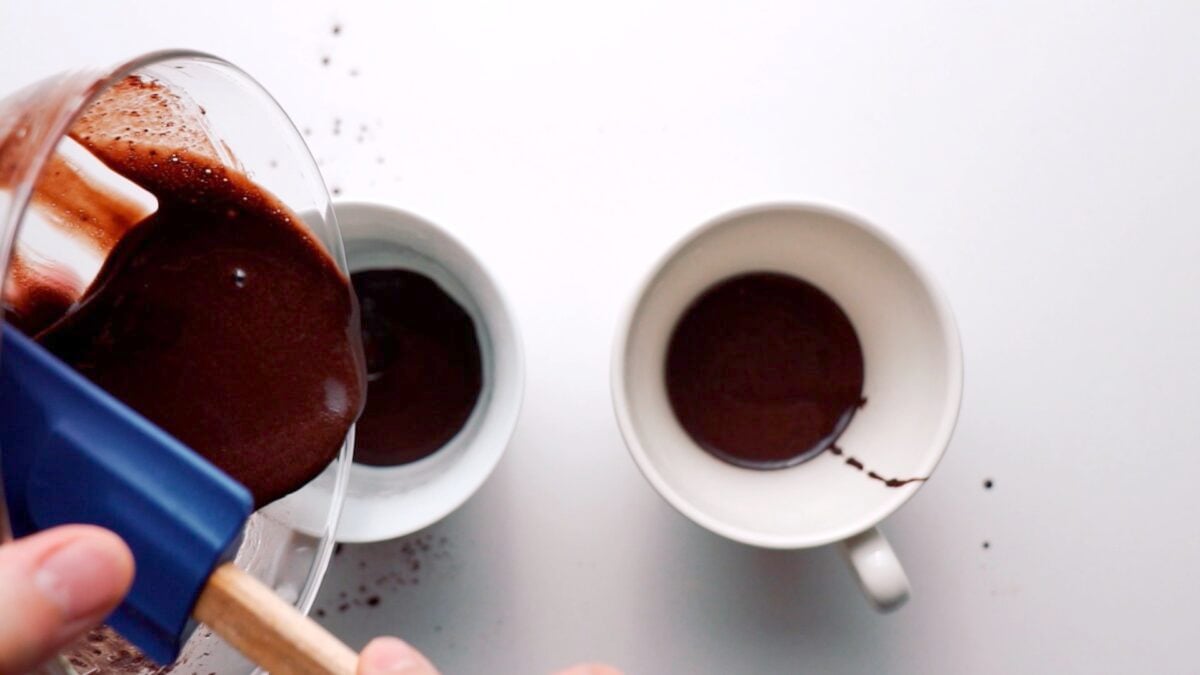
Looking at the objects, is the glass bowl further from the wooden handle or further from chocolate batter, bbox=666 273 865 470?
chocolate batter, bbox=666 273 865 470

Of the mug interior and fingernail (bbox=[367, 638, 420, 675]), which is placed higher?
the mug interior

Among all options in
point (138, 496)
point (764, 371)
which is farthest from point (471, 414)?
point (138, 496)

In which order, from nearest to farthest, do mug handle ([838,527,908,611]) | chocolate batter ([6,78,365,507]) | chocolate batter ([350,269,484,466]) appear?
chocolate batter ([6,78,365,507]) → mug handle ([838,527,908,611]) → chocolate batter ([350,269,484,466])

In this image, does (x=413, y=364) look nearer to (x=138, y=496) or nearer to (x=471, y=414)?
(x=471, y=414)

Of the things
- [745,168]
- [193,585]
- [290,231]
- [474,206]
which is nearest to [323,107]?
[474,206]

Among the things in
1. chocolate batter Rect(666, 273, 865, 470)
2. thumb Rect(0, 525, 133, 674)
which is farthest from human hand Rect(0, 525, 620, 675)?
chocolate batter Rect(666, 273, 865, 470)
